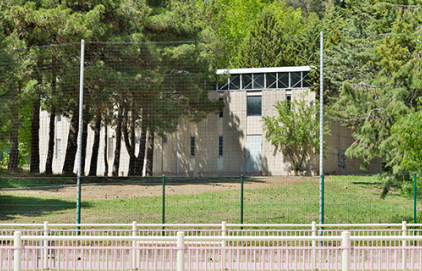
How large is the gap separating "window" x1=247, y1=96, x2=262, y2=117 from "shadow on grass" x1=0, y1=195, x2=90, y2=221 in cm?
2131

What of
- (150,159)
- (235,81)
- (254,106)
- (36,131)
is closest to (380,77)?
(150,159)

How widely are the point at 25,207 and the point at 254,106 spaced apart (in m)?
23.0

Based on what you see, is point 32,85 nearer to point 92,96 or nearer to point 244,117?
point 92,96

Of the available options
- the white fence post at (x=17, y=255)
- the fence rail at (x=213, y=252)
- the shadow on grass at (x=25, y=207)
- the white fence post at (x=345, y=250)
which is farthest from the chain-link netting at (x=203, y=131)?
the white fence post at (x=17, y=255)

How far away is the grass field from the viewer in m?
15.7

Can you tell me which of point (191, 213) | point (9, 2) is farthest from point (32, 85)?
point (191, 213)

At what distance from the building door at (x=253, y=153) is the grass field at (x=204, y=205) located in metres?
16.0

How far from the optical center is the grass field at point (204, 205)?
15.7 meters

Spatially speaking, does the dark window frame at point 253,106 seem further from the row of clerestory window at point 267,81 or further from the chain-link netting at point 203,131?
the row of clerestory window at point 267,81

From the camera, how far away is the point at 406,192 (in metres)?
15.6

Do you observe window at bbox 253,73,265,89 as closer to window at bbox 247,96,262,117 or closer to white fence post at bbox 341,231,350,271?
window at bbox 247,96,262,117

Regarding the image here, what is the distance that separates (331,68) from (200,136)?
10.1 meters

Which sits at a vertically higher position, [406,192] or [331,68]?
[331,68]

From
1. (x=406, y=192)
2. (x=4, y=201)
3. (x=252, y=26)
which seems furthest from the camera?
(x=252, y=26)
